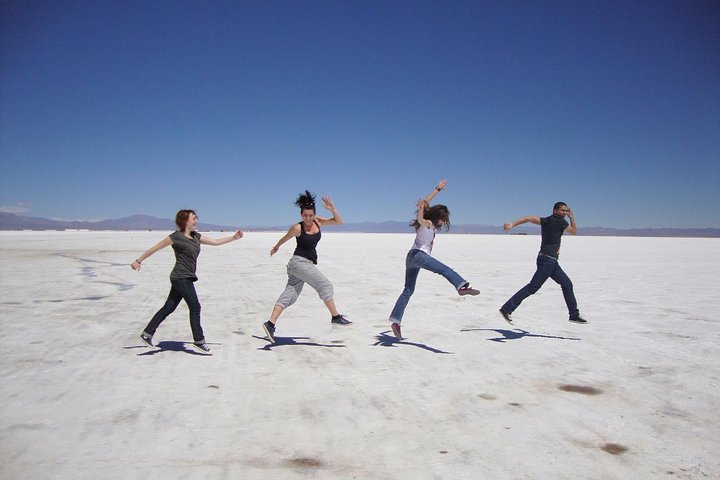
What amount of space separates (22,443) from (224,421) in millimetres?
1313

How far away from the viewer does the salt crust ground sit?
2.94 m

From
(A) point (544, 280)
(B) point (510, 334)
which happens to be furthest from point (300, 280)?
(A) point (544, 280)

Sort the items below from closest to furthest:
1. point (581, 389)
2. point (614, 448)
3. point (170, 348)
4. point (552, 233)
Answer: point (614, 448)
point (581, 389)
point (170, 348)
point (552, 233)

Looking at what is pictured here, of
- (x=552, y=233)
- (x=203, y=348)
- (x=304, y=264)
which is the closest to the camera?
(x=203, y=348)

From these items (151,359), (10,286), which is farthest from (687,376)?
(10,286)

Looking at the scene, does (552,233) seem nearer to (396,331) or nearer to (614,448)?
(396,331)

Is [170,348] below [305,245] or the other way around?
below

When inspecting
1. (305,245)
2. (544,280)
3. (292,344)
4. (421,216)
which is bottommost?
(292,344)

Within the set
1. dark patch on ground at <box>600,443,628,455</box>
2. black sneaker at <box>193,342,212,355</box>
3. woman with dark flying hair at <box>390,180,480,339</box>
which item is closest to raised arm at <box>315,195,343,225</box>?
woman with dark flying hair at <box>390,180,480,339</box>

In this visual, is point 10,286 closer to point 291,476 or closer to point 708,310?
point 291,476

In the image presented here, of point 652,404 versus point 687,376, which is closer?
point 652,404

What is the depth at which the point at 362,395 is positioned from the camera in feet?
13.6

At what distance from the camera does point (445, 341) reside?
6.21 metres

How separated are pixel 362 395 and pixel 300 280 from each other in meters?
2.30
